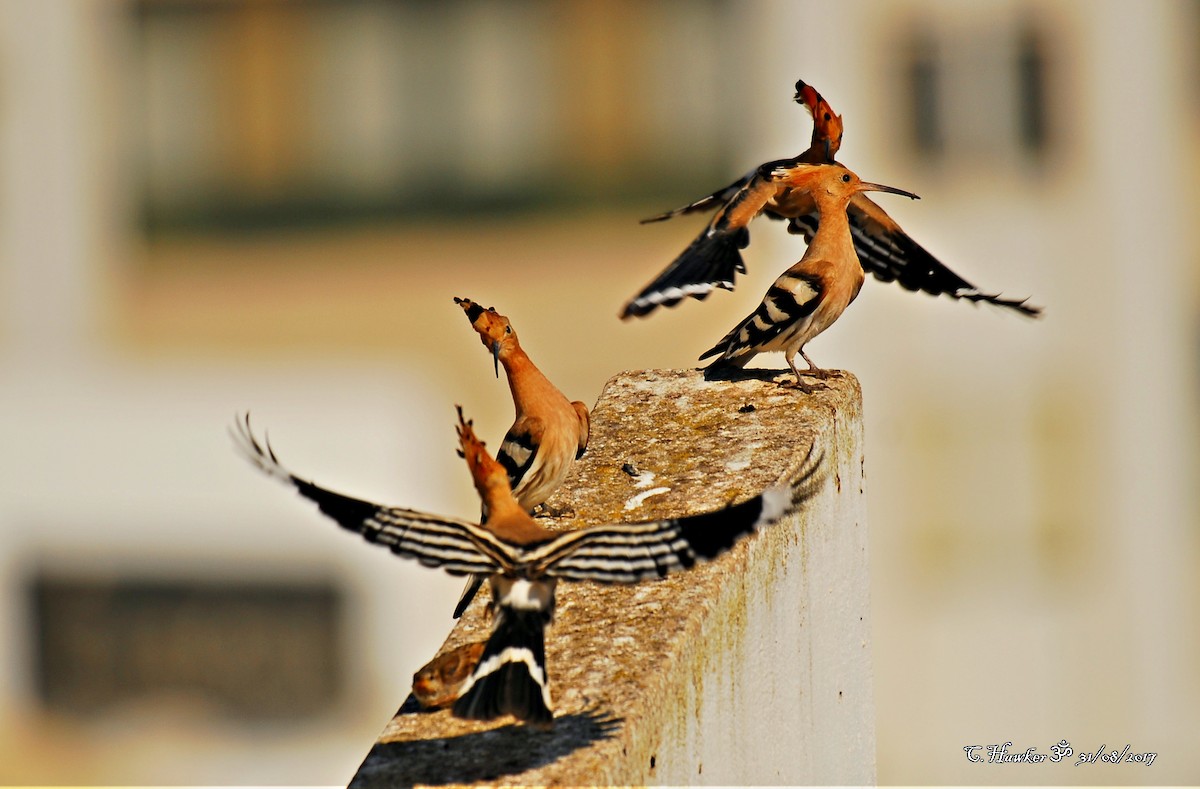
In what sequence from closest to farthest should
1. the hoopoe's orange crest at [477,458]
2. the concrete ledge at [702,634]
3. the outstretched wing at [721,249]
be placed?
the concrete ledge at [702,634] → the hoopoe's orange crest at [477,458] → the outstretched wing at [721,249]

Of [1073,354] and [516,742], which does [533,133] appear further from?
[516,742]

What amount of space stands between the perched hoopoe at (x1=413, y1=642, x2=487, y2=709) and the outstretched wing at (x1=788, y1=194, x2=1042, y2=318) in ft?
11.7

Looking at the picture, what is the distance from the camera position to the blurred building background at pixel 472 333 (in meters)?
24.4

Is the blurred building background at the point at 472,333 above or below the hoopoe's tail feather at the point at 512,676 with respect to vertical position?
above

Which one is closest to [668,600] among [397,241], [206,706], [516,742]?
[516,742]

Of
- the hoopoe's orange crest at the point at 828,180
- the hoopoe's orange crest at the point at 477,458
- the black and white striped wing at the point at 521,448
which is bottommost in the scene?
the hoopoe's orange crest at the point at 477,458

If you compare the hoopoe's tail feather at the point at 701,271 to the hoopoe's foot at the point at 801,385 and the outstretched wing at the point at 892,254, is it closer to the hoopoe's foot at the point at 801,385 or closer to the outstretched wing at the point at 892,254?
the outstretched wing at the point at 892,254

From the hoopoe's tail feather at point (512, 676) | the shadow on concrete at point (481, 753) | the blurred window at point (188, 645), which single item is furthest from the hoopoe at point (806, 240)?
the blurred window at point (188, 645)

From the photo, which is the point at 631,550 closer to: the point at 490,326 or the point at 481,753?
the point at 481,753

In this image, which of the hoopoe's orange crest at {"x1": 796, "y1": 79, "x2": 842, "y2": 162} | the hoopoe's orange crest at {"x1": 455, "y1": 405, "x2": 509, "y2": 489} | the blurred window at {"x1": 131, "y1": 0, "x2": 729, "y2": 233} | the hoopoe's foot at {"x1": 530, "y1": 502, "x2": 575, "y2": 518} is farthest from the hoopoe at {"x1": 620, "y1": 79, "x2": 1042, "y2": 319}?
the blurred window at {"x1": 131, "y1": 0, "x2": 729, "y2": 233}

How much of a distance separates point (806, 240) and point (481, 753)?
3931 mm

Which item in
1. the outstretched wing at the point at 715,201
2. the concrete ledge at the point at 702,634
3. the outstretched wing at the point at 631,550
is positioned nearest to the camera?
the concrete ledge at the point at 702,634

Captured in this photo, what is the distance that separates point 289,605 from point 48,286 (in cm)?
617

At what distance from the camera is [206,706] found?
2609 centimetres
